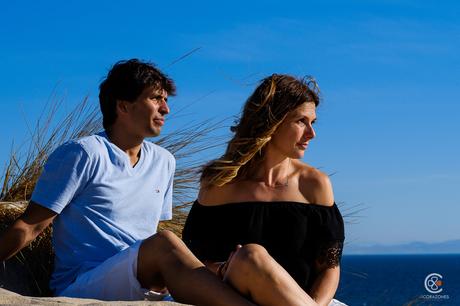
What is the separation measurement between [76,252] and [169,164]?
26.4 inches

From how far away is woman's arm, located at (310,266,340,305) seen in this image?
3887 millimetres

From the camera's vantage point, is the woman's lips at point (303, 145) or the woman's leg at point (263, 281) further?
the woman's lips at point (303, 145)

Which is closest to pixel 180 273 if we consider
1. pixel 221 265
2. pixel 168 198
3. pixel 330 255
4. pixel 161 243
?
pixel 161 243

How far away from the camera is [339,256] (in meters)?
4.04

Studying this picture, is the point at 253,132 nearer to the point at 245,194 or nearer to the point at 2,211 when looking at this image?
the point at 245,194

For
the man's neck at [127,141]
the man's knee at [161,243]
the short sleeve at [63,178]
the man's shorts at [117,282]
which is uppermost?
the man's neck at [127,141]

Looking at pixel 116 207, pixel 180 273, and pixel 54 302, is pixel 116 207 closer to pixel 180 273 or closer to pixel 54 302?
pixel 180 273

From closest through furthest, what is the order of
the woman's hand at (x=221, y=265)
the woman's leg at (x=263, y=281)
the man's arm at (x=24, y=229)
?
the woman's leg at (x=263, y=281) < the woman's hand at (x=221, y=265) < the man's arm at (x=24, y=229)

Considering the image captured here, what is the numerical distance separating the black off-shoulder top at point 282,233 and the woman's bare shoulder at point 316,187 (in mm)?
44

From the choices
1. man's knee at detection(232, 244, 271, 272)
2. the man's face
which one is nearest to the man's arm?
the man's face

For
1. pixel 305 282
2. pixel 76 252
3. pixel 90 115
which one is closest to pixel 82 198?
pixel 76 252

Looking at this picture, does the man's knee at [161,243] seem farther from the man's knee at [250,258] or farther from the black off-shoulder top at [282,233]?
the black off-shoulder top at [282,233]

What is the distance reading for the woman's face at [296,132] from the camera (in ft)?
13.5

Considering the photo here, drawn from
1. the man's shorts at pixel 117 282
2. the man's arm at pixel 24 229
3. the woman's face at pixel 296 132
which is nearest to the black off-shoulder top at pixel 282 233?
the woman's face at pixel 296 132
